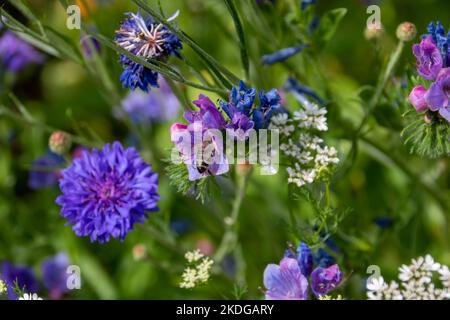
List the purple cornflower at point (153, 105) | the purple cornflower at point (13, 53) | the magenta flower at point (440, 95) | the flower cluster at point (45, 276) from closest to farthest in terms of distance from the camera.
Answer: the magenta flower at point (440, 95) → the flower cluster at point (45, 276) → the purple cornflower at point (13, 53) → the purple cornflower at point (153, 105)

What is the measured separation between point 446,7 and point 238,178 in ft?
3.14

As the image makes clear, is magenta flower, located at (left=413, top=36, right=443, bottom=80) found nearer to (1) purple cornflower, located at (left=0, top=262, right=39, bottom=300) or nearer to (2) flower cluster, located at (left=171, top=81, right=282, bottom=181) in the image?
(2) flower cluster, located at (left=171, top=81, right=282, bottom=181)

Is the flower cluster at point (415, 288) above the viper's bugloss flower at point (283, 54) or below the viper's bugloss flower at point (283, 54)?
below

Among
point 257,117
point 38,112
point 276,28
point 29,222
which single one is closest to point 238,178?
point 276,28

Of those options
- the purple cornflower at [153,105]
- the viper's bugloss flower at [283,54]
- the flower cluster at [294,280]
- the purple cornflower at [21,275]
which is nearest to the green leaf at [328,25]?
the viper's bugloss flower at [283,54]

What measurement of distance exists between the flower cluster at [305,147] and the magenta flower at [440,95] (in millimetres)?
150

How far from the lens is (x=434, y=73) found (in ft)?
3.27

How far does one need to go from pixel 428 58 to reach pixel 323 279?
13.1 inches

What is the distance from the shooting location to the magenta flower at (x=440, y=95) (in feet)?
3.25

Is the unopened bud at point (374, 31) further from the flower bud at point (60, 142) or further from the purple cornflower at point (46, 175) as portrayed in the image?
the purple cornflower at point (46, 175)

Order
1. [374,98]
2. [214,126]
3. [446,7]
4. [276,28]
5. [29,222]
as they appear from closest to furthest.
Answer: [214,126]
[374,98]
[276,28]
[29,222]
[446,7]

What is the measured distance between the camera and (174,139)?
1.02 m

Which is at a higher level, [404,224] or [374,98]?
[374,98]
